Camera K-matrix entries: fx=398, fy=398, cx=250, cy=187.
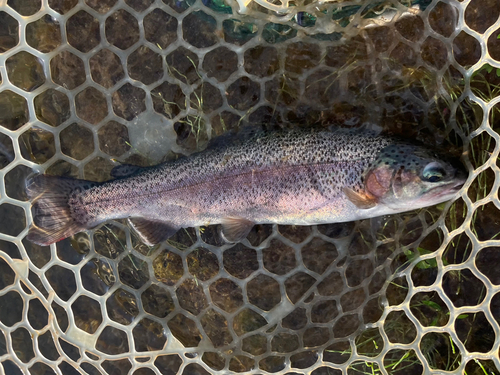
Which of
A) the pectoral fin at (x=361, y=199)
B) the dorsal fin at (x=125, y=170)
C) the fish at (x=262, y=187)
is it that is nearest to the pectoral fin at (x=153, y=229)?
the fish at (x=262, y=187)

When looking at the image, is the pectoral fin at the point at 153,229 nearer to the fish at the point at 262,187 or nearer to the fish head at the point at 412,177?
the fish at the point at 262,187

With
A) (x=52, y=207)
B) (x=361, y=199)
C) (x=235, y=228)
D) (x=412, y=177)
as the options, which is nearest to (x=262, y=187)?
(x=235, y=228)

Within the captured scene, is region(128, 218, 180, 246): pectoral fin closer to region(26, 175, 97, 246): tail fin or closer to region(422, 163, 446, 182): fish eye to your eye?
region(26, 175, 97, 246): tail fin

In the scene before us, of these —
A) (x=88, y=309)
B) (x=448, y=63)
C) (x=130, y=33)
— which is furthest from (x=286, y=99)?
(x=88, y=309)

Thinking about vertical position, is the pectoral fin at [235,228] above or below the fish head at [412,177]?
below

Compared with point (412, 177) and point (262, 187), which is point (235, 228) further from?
point (412, 177)

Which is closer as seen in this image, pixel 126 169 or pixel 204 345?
pixel 126 169

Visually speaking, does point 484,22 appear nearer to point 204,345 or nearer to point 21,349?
point 204,345
